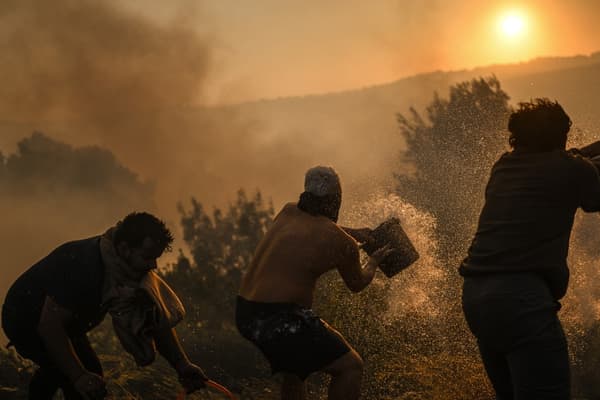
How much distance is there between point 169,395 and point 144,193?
7410 centimetres

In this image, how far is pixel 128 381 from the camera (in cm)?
927

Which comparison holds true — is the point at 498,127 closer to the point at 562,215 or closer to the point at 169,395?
the point at 169,395

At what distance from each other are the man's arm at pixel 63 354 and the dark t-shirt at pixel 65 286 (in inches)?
3.9

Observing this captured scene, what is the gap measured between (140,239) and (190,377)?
2.97ft

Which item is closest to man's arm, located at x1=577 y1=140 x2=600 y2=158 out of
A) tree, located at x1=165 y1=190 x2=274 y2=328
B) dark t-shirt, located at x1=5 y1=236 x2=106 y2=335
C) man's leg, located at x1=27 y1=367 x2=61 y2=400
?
dark t-shirt, located at x1=5 y1=236 x2=106 y2=335

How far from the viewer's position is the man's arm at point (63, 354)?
14.9ft

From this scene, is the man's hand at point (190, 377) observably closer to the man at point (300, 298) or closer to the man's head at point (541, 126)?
the man at point (300, 298)

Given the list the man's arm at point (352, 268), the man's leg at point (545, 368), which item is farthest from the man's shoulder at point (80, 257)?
the man's leg at point (545, 368)

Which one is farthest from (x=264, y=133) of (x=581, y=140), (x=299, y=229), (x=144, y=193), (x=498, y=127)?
(x=299, y=229)

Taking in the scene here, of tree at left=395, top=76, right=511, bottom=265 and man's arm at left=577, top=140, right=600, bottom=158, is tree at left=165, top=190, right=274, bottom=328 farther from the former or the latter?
man's arm at left=577, top=140, right=600, bottom=158

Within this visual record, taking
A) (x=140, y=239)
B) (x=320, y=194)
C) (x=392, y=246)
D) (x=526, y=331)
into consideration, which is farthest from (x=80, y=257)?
(x=526, y=331)

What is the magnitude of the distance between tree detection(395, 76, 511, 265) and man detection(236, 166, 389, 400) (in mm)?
8008

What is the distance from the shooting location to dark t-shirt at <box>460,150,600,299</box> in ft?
12.4

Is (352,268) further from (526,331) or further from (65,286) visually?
(65,286)
